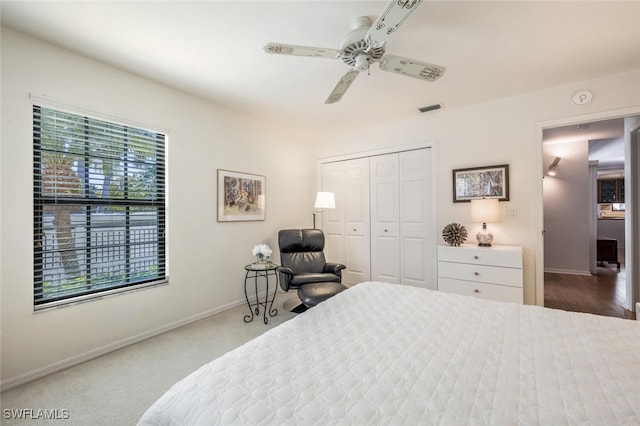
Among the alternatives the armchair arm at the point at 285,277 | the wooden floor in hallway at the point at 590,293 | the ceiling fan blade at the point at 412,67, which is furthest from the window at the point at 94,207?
the wooden floor in hallway at the point at 590,293

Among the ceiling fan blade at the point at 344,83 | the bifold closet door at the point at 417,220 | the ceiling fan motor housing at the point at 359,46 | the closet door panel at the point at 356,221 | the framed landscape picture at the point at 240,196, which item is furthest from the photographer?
the closet door panel at the point at 356,221

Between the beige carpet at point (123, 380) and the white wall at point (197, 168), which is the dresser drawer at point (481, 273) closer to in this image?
the white wall at point (197, 168)

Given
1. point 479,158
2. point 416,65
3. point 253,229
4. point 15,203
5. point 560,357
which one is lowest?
point 560,357

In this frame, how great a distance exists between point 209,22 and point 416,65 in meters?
1.49

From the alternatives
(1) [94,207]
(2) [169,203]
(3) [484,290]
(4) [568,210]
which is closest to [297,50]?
(2) [169,203]

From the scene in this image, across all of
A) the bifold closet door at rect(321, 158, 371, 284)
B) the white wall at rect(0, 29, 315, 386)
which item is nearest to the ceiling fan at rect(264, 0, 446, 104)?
the white wall at rect(0, 29, 315, 386)

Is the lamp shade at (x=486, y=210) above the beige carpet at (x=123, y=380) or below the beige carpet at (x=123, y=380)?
above

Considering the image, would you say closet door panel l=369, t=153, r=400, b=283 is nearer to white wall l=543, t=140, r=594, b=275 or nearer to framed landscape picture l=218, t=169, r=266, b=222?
framed landscape picture l=218, t=169, r=266, b=222

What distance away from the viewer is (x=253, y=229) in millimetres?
3807

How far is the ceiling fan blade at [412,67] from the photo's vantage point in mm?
1843

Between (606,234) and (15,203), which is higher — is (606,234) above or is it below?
below

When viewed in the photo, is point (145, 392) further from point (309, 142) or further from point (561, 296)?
point (561, 296)

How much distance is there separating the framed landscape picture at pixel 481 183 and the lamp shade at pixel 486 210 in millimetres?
199

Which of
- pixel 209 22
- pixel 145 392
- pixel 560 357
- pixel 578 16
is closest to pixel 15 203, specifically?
pixel 145 392
